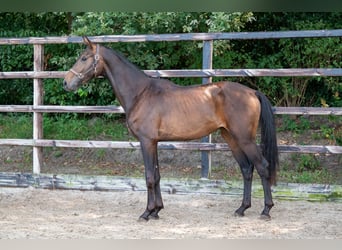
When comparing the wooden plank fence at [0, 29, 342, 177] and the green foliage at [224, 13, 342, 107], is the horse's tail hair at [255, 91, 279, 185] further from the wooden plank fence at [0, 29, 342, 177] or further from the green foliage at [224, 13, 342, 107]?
the green foliage at [224, 13, 342, 107]

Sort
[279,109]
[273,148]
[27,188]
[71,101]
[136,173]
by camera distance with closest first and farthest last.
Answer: [273,148], [279,109], [27,188], [136,173], [71,101]

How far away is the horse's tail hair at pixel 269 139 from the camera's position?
4.46 m

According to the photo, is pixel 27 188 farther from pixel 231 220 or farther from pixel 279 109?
pixel 279 109

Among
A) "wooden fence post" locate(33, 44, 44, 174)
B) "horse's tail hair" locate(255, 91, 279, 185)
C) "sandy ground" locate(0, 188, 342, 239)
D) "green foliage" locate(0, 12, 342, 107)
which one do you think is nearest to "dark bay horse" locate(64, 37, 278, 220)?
"horse's tail hair" locate(255, 91, 279, 185)

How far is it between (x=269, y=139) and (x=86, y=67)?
1896mm

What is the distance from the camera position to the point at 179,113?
15.2 ft

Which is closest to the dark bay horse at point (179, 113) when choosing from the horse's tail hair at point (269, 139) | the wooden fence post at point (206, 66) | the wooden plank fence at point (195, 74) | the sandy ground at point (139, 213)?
the horse's tail hair at point (269, 139)

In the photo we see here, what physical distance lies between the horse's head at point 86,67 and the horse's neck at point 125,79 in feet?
0.29

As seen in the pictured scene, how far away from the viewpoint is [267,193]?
4.55 metres

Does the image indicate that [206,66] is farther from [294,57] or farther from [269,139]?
[294,57]

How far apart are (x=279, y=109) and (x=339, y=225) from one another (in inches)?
59.1

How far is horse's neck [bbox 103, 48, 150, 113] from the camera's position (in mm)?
4641

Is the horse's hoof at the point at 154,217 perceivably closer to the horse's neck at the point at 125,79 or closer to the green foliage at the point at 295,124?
the horse's neck at the point at 125,79

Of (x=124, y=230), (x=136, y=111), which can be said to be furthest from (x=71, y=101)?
(x=124, y=230)
